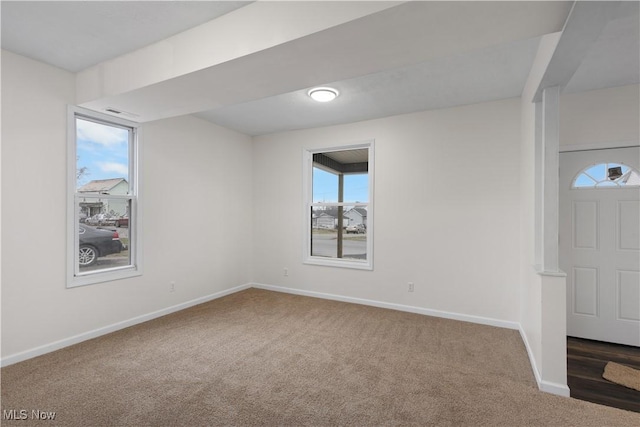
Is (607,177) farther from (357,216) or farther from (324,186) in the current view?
(324,186)

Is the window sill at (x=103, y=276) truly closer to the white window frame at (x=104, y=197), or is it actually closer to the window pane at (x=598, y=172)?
the white window frame at (x=104, y=197)

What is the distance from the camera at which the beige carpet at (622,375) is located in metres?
2.38

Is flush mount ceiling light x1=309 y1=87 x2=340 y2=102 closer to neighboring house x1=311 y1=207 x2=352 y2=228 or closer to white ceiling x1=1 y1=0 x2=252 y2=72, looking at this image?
white ceiling x1=1 y1=0 x2=252 y2=72

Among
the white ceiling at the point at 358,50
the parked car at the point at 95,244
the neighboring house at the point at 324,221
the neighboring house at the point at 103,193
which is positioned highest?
the white ceiling at the point at 358,50

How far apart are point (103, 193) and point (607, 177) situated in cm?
544

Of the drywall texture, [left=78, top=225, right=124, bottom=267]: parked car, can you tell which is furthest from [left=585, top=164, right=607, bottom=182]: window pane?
[left=78, top=225, right=124, bottom=267]: parked car

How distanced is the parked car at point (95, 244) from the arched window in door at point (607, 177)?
5.19 meters

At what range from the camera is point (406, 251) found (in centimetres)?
411

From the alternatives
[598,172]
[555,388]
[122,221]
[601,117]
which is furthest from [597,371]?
[122,221]

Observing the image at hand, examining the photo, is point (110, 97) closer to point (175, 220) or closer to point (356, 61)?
point (175, 220)

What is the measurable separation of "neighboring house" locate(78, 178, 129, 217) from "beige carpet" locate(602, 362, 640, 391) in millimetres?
4976

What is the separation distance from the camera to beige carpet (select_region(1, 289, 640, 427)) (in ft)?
6.43

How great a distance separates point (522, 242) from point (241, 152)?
4.23m

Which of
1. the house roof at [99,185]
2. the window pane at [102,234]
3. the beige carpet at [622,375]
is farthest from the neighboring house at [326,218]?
the beige carpet at [622,375]
